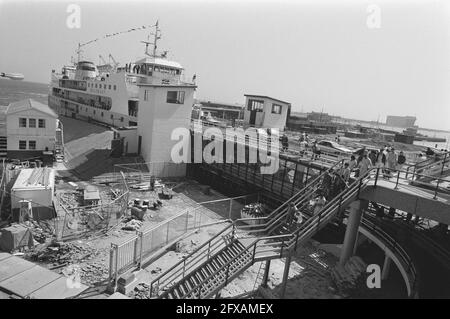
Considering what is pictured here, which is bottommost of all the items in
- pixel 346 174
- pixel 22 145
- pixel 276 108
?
pixel 22 145

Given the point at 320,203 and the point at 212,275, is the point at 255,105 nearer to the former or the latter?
the point at 320,203

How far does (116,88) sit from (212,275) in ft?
127

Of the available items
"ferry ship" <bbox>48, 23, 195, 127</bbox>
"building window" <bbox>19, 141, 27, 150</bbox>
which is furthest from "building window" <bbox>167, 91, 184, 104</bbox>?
"building window" <bbox>19, 141, 27, 150</bbox>

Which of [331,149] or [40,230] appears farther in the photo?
[331,149]

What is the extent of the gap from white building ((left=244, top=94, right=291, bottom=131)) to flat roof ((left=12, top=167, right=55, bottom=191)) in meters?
21.2

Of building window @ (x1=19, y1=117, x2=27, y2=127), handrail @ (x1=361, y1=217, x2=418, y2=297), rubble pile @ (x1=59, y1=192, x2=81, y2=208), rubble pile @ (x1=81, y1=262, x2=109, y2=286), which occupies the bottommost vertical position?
rubble pile @ (x1=81, y1=262, x2=109, y2=286)

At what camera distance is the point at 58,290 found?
37.9 ft

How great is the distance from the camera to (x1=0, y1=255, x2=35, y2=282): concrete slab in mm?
11830

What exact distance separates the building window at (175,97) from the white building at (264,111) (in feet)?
28.9

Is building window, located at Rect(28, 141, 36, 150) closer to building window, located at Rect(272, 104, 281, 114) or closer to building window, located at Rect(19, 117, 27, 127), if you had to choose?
building window, located at Rect(19, 117, 27, 127)

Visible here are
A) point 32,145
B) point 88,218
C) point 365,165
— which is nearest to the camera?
point 365,165

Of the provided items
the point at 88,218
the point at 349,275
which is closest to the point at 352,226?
the point at 349,275

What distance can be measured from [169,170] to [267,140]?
10.2 metres
